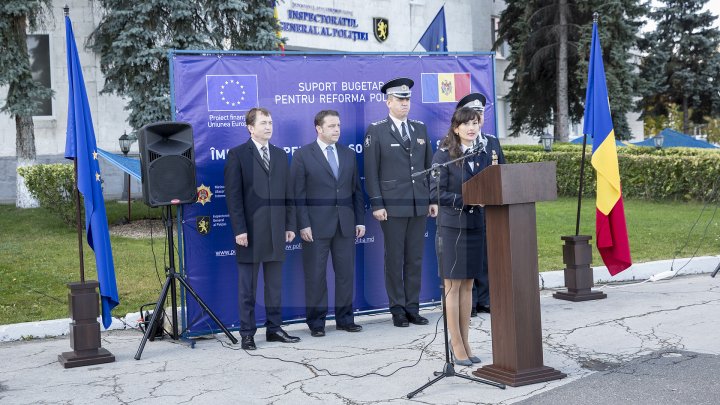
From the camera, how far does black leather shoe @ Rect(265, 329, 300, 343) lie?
340 inches

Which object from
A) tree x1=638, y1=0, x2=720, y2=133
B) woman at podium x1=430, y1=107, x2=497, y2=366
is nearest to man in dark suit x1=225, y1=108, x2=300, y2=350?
woman at podium x1=430, y1=107, x2=497, y2=366

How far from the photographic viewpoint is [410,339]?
851 centimetres

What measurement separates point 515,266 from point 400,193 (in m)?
2.87

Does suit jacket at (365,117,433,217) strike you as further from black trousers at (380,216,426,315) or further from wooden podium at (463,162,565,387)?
wooden podium at (463,162,565,387)

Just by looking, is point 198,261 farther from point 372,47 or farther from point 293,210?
point 372,47

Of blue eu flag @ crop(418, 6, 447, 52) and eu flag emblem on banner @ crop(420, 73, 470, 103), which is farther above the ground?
blue eu flag @ crop(418, 6, 447, 52)

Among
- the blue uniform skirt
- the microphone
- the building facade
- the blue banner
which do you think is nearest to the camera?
the microphone

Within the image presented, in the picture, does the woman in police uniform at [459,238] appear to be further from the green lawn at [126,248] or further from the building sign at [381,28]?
the building sign at [381,28]

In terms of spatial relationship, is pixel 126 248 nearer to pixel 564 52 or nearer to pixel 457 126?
pixel 457 126

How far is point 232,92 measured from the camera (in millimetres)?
8969

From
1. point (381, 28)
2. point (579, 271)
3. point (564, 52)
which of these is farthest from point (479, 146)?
point (564, 52)

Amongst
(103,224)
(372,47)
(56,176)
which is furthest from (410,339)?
(372,47)

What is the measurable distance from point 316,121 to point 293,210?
91 centimetres

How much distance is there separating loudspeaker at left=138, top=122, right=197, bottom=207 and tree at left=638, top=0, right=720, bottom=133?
37.7 meters
